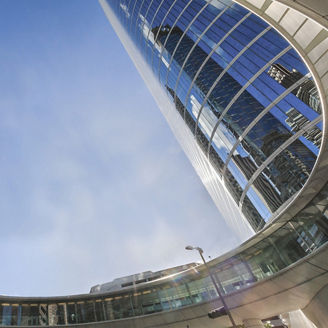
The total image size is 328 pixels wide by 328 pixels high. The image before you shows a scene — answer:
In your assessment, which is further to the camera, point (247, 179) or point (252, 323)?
point (247, 179)

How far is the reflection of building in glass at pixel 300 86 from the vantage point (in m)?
20.4

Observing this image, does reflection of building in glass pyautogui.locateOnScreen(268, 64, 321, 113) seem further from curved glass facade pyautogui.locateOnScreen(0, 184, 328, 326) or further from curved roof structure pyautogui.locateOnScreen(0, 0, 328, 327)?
curved glass facade pyautogui.locateOnScreen(0, 184, 328, 326)

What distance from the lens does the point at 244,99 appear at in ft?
A: 90.8

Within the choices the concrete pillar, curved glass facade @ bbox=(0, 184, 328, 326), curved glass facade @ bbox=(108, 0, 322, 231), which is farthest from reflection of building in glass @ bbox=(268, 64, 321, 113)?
the concrete pillar

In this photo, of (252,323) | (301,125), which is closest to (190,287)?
(252,323)

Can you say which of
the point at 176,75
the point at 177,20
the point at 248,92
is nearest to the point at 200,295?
the point at 248,92

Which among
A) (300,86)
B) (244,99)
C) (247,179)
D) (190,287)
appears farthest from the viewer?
(247,179)

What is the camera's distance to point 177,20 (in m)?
38.9

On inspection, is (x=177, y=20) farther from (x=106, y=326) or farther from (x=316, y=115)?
(x=106, y=326)

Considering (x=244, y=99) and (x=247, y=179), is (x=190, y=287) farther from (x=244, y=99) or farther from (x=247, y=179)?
(x=244, y=99)

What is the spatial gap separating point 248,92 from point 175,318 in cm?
2583

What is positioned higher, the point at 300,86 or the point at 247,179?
the point at 300,86

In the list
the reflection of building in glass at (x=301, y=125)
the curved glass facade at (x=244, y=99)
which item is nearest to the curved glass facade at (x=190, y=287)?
the curved glass facade at (x=244, y=99)

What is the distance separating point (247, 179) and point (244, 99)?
932cm
